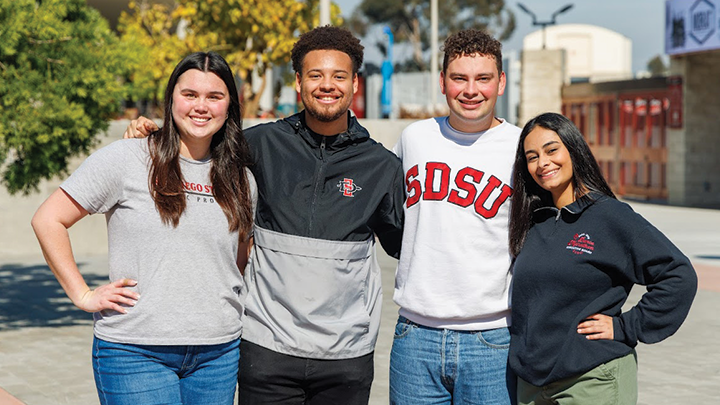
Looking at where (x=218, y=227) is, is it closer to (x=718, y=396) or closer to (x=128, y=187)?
(x=128, y=187)

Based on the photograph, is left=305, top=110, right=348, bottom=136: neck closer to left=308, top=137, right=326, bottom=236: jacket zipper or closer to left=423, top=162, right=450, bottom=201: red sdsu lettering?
left=308, top=137, right=326, bottom=236: jacket zipper

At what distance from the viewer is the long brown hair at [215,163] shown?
3.18 meters

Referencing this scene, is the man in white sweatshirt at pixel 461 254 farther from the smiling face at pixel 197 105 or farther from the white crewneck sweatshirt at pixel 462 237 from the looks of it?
the smiling face at pixel 197 105

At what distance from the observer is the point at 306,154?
11.6 feet

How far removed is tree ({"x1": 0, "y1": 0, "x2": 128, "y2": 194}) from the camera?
22.8ft

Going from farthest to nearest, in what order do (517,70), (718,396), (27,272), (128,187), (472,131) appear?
(517,70), (27,272), (718,396), (472,131), (128,187)

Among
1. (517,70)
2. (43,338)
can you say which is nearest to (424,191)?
(43,338)

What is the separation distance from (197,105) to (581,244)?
136 centimetres

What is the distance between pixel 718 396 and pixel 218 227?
14.0ft

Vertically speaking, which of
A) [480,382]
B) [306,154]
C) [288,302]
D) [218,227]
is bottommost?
[480,382]

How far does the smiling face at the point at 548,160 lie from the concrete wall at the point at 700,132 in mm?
18481

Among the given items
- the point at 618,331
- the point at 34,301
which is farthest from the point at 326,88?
the point at 34,301

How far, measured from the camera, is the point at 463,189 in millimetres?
3529

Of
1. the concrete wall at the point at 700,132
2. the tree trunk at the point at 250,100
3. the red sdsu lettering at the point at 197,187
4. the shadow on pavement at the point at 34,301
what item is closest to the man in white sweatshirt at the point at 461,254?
the red sdsu lettering at the point at 197,187
